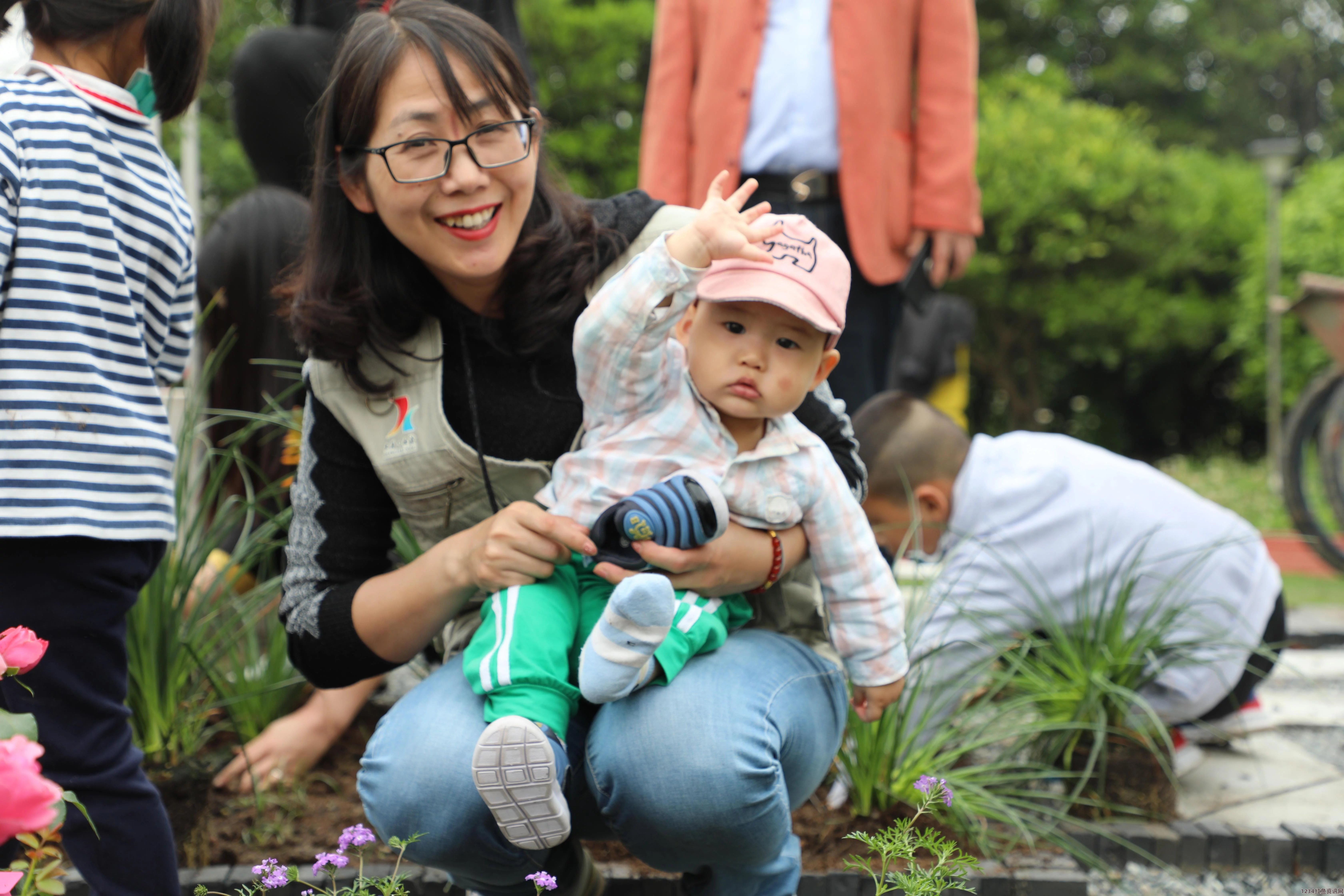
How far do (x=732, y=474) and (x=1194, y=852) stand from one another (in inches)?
45.9

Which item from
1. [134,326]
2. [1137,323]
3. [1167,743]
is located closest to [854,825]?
[1167,743]

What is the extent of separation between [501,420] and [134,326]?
533 mm

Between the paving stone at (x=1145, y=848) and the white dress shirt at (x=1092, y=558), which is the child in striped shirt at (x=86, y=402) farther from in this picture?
the paving stone at (x=1145, y=848)

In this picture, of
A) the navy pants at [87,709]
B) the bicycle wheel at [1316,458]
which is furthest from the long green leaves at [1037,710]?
the bicycle wheel at [1316,458]

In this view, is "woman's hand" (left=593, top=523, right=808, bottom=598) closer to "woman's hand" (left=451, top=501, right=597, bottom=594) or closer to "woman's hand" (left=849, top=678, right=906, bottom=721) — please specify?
"woman's hand" (left=451, top=501, right=597, bottom=594)

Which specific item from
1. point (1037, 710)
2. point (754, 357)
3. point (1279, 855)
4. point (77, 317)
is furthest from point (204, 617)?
point (1279, 855)

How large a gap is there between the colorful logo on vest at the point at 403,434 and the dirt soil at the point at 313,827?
68 centimetres

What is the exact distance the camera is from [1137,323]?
11.8 m

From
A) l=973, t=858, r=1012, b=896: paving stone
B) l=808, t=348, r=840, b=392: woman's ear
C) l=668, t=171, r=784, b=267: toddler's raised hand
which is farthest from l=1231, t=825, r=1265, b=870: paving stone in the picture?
l=668, t=171, r=784, b=267: toddler's raised hand

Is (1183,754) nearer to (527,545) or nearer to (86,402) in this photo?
(527,545)

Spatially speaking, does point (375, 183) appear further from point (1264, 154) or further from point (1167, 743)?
point (1264, 154)

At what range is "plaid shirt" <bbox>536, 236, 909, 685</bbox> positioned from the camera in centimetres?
144

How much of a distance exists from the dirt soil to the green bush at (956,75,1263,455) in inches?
386

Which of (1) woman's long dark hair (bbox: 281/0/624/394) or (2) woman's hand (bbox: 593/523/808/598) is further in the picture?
(1) woman's long dark hair (bbox: 281/0/624/394)
